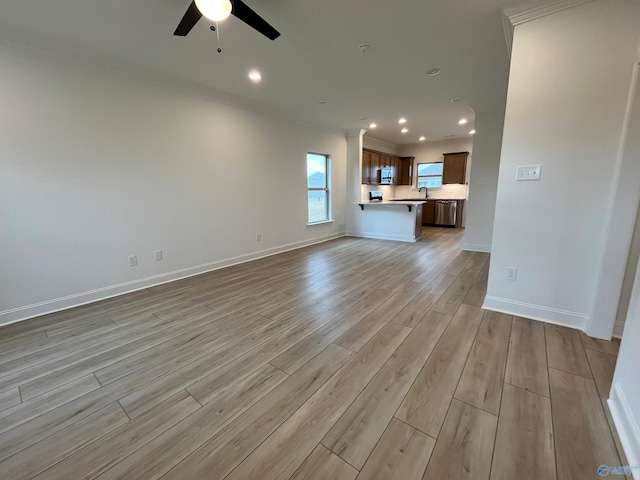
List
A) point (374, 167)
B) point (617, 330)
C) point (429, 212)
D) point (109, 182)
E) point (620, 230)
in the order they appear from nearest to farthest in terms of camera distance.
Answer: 1. point (620, 230)
2. point (617, 330)
3. point (109, 182)
4. point (374, 167)
5. point (429, 212)

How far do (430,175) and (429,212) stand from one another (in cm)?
Result: 123

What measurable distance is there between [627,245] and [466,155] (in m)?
6.50

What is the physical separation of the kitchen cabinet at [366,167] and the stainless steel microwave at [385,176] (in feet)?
2.21

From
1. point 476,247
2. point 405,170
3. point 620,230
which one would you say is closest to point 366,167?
point 405,170

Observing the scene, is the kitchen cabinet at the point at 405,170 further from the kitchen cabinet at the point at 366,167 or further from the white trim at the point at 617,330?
the white trim at the point at 617,330

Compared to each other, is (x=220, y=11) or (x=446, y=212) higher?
(x=220, y=11)

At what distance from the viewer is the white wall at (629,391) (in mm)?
1140

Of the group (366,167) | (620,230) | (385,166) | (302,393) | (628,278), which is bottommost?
(302,393)

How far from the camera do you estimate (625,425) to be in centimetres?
122

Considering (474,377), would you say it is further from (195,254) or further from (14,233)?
(14,233)

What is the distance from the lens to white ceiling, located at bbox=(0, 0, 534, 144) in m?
2.03

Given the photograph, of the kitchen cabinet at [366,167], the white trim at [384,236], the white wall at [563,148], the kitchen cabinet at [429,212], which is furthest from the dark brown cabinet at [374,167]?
the white wall at [563,148]

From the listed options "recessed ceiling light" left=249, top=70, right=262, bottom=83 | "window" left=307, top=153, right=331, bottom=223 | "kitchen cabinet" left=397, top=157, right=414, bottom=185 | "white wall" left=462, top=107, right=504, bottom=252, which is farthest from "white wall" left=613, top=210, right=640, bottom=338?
"kitchen cabinet" left=397, top=157, right=414, bottom=185

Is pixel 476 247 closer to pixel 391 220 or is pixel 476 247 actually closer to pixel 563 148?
pixel 391 220
